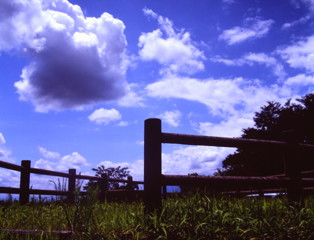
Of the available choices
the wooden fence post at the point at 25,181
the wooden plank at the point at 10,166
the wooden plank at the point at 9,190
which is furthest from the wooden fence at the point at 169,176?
the wooden fence post at the point at 25,181

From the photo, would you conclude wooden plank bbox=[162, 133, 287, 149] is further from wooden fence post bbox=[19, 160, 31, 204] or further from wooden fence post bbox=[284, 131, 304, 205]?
wooden fence post bbox=[19, 160, 31, 204]

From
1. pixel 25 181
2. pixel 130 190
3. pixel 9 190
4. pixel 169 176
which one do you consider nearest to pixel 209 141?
pixel 169 176

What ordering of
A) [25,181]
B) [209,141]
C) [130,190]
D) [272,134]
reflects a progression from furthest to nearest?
[272,134] → [130,190] → [25,181] → [209,141]

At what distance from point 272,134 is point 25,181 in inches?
562

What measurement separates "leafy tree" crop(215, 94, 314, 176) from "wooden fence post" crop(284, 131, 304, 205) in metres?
10.5

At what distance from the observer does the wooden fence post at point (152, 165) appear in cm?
396

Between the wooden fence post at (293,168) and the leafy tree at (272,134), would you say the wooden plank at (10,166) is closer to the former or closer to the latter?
the wooden fence post at (293,168)

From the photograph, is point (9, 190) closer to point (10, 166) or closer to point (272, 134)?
point (10, 166)

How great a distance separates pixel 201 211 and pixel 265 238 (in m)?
0.75

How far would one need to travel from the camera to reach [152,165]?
401 cm

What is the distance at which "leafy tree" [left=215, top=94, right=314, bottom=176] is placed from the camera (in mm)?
16188

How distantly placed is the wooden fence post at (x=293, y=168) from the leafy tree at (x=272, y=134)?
415 inches

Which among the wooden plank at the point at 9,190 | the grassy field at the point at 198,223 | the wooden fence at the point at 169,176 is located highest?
the wooden fence at the point at 169,176

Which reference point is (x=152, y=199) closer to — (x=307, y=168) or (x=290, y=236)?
(x=290, y=236)
